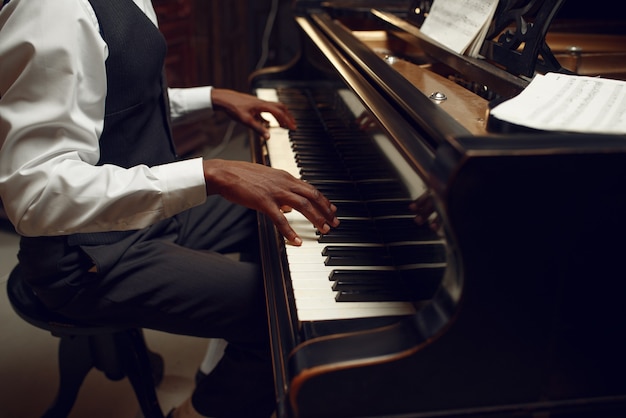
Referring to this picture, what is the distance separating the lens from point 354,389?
0.81 meters

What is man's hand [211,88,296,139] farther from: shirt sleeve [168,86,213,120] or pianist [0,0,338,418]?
pianist [0,0,338,418]

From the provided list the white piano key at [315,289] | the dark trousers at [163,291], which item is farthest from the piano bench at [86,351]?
the white piano key at [315,289]

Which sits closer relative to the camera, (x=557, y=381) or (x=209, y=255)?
(x=557, y=381)

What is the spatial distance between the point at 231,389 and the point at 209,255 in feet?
1.10

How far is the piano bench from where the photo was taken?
136cm

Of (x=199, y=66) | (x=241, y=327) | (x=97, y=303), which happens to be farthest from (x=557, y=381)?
(x=199, y=66)

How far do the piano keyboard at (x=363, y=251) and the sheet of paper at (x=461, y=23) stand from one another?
0.28 metres

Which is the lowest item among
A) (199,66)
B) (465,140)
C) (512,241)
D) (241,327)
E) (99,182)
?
(199,66)

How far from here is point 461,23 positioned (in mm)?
1413

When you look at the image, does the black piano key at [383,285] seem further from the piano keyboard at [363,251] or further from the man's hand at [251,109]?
the man's hand at [251,109]

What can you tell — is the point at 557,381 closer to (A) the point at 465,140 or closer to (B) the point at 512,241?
(B) the point at 512,241

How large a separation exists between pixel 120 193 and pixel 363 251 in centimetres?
47

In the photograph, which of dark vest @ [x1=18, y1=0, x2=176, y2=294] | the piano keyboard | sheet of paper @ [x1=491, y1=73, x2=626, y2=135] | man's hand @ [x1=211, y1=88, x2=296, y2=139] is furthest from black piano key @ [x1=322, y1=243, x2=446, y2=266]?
man's hand @ [x1=211, y1=88, x2=296, y2=139]

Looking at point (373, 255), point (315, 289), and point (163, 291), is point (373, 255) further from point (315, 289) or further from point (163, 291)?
point (163, 291)
